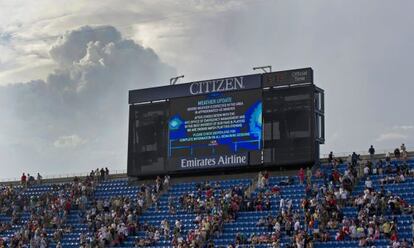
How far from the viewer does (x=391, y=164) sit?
1773 inches

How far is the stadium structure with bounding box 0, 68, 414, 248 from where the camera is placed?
42.0m

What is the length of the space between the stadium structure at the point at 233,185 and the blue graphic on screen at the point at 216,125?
56 mm

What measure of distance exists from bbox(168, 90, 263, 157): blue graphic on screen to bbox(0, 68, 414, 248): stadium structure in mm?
56

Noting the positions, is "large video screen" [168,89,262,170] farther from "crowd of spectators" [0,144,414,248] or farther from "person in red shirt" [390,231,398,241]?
"person in red shirt" [390,231,398,241]

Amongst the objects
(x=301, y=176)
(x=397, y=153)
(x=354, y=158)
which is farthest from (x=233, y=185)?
(x=397, y=153)

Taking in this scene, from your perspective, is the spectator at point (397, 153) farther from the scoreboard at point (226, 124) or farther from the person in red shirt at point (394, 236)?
the person in red shirt at point (394, 236)

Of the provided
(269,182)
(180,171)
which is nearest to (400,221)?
(269,182)

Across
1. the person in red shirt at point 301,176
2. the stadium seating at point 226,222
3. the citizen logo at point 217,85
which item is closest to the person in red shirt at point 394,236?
the stadium seating at point 226,222

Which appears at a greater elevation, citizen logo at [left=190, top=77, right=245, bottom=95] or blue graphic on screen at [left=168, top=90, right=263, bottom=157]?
citizen logo at [left=190, top=77, right=245, bottom=95]

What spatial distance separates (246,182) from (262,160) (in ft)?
5.75

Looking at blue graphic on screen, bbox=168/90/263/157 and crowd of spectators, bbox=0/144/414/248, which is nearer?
crowd of spectators, bbox=0/144/414/248

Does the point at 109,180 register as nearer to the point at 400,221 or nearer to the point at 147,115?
the point at 147,115

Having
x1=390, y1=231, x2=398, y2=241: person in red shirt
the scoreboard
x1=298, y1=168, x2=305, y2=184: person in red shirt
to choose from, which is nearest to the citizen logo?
the scoreboard

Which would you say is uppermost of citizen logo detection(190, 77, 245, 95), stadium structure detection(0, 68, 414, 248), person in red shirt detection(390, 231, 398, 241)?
citizen logo detection(190, 77, 245, 95)
